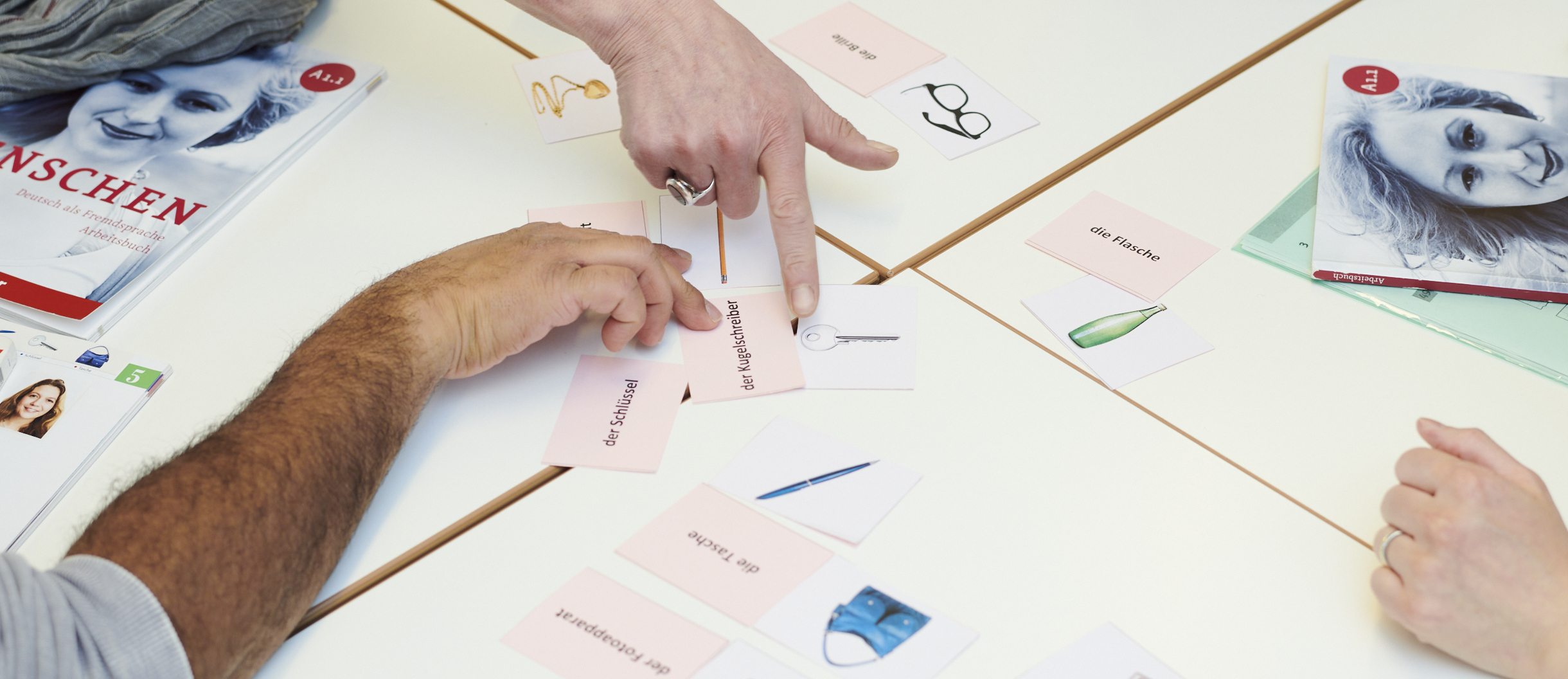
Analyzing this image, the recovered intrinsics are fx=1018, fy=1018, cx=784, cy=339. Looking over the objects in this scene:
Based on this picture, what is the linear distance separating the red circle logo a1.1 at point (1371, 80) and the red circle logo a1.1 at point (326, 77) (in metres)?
1.35

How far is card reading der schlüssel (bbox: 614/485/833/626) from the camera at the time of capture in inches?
34.1

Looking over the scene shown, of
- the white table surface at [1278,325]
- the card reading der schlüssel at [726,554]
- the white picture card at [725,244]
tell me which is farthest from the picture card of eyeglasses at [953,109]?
the card reading der schlüssel at [726,554]

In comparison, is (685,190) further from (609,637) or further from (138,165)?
(138,165)

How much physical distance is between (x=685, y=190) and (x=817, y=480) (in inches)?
14.1

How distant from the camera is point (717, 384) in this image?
104 centimetres

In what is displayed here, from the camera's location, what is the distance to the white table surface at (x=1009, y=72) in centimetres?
124

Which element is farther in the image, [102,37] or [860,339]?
[102,37]

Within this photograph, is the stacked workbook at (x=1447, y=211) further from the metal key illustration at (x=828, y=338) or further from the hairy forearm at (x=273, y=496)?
the hairy forearm at (x=273, y=496)

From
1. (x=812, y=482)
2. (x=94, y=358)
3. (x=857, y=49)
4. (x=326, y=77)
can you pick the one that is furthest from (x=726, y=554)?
(x=326, y=77)

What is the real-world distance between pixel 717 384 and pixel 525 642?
321 millimetres

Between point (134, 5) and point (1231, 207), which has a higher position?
point (134, 5)

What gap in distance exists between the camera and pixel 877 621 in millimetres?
848

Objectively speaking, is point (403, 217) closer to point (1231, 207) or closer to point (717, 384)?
point (717, 384)

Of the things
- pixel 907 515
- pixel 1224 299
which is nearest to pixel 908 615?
pixel 907 515
